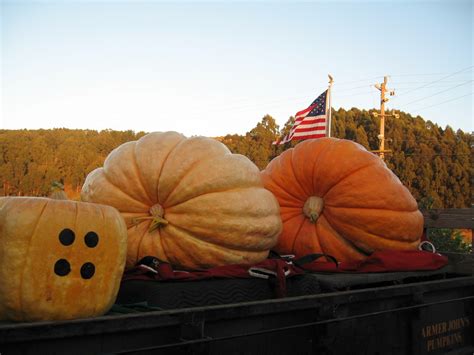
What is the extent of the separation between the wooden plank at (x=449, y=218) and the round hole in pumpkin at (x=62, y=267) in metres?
3.47

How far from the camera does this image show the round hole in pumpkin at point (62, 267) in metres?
1.96

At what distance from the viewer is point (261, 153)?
2986cm

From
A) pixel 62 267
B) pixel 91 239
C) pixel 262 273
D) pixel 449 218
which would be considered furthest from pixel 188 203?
pixel 449 218

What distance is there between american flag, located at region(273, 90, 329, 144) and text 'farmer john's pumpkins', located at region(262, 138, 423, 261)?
32.6 feet

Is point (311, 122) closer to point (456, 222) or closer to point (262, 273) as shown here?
point (456, 222)

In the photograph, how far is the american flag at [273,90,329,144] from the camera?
13992mm

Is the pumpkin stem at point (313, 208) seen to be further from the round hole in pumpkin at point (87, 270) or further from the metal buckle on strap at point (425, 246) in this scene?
the round hole in pumpkin at point (87, 270)

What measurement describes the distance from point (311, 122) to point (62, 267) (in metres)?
12.7

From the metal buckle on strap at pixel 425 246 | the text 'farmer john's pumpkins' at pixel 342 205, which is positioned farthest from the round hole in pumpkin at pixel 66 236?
the metal buckle on strap at pixel 425 246

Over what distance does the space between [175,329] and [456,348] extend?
2372 millimetres

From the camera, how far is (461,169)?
35219mm

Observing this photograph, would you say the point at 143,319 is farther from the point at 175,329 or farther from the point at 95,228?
the point at 95,228

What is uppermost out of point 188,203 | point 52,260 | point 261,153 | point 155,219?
point 261,153

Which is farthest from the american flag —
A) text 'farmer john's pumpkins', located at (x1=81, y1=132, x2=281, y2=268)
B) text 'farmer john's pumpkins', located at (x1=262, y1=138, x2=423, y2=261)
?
text 'farmer john's pumpkins', located at (x1=81, y1=132, x2=281, y2=268)
